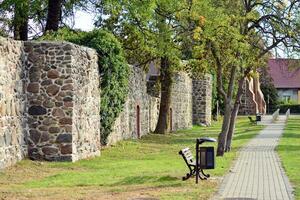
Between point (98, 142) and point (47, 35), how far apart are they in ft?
15.0

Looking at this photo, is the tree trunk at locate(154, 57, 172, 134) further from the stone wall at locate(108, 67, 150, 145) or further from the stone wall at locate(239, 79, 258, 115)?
the stone wall at locate(239, 79, 258, 115)

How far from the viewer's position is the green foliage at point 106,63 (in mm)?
23469

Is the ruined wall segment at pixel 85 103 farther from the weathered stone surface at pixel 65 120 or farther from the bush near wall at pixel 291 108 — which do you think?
the bush near wall at pixel 291 108

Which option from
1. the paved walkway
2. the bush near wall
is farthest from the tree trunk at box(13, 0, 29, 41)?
the bush near wall

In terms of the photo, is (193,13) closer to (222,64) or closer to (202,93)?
(222,64)

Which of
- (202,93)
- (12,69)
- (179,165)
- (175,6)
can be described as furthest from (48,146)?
(202,93)

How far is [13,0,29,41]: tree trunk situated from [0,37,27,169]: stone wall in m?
8.00

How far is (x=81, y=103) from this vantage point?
20.3 m

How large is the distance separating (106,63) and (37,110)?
5.38m

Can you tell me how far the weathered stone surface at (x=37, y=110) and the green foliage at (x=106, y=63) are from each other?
4.80 meters

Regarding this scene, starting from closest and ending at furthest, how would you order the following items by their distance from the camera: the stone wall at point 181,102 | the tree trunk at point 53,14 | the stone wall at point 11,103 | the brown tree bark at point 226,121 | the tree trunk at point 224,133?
the stone wall at point 11,103
the tree trunk at point 224,133
the brown tree bark at point 226,121
the tree trunk at point 53,14
the stone wall at point 181,102

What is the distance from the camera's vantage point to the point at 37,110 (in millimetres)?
18875

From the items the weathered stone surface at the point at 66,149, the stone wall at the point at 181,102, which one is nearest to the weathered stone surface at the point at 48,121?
the weathered stone surface at the point at 66,149

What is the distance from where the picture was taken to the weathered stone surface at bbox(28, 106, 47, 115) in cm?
1881
